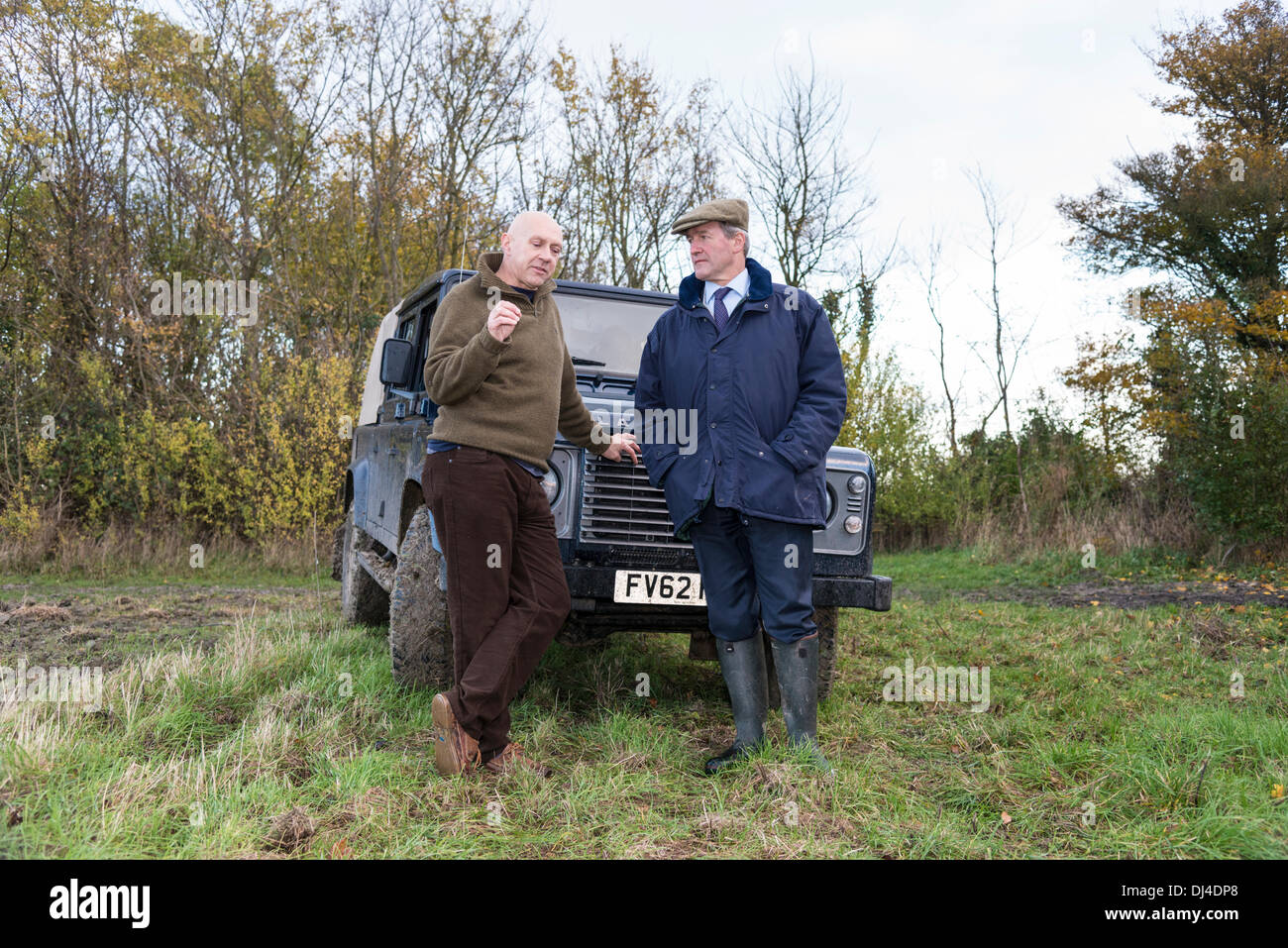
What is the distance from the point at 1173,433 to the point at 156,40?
51.5 feet

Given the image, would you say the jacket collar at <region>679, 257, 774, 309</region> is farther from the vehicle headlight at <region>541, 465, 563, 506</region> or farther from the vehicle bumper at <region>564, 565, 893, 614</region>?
the vehicle bumper at <region>564, 565, 893, 614</region>

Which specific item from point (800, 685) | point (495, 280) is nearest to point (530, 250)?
point (495, 280)

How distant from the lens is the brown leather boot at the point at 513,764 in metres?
3.35

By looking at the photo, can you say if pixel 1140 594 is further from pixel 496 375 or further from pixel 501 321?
pixel 501 321

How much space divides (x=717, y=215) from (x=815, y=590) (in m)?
1.63

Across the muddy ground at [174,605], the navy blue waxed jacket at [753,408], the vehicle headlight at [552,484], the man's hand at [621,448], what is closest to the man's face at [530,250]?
the navy blue waxed jacket at [753,408]

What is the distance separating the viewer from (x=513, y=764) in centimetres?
336

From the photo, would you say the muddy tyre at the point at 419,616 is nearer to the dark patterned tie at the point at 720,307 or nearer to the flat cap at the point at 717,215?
the dark patterned tie at the point at 720,307
